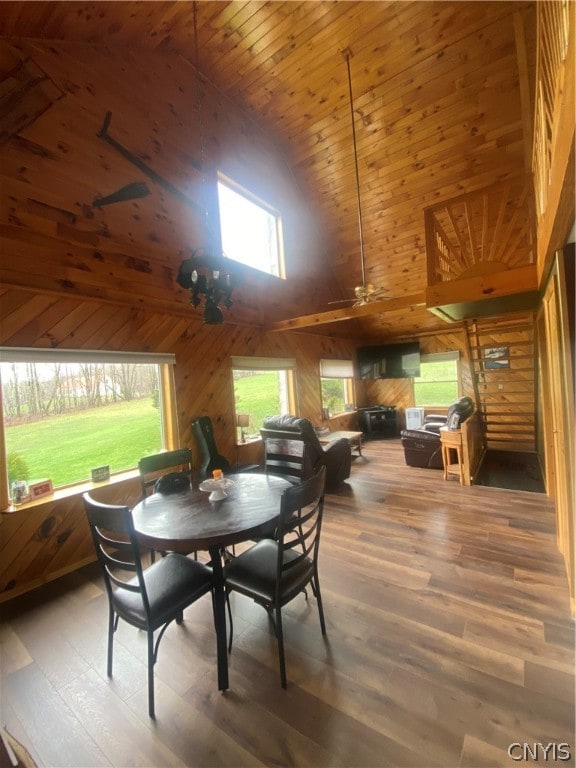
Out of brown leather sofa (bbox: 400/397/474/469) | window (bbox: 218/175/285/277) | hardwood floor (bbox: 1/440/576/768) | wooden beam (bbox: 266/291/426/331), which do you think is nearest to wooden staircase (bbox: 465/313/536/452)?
brown leather sofa (bbox: 400/397/474/469)

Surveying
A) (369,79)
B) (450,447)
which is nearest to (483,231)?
(369,79)

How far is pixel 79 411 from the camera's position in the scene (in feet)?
10.3

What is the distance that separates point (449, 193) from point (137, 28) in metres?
4.22

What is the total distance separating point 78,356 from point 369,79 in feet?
15.1

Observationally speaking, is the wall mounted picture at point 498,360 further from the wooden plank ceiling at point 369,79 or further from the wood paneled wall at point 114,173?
the wood paneled wall at point 114,173

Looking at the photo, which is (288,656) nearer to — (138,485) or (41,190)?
(138,485)

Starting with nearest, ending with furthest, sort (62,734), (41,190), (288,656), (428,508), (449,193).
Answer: (62,734), (288,656), (41,190), (428,508), (449,193)

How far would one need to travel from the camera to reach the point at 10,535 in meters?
2.52

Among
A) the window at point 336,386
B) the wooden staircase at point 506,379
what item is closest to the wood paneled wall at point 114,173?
the window at point 336,386

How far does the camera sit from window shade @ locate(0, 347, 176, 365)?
258 cm

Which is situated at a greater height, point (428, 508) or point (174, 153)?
point (174, 153)

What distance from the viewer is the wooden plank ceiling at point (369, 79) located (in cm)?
309

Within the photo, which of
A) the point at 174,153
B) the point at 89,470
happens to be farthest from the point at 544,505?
the point at 174,153

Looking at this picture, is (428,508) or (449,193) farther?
(449,193)
